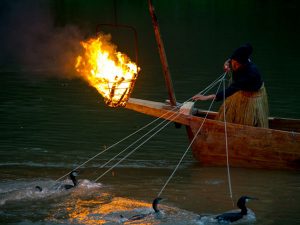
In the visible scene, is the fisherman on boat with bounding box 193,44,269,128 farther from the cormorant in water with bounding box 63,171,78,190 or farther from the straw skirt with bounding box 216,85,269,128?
the cormorant in water with bounding box 63,171,78,190

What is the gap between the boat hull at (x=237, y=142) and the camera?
12430 mm

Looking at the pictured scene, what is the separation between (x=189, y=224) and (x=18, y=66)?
17.1 meters

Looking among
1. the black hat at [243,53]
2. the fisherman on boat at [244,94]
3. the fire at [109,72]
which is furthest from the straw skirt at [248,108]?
the fire at [109,72]

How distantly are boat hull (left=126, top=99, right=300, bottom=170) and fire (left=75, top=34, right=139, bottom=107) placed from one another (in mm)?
883

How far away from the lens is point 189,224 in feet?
33.5

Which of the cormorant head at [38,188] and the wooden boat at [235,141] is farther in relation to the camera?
the wooden boat at [235,141]

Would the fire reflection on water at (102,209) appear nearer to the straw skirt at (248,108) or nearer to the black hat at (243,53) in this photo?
the straw skirt at (248,108)

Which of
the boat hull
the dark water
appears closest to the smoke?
the dark water

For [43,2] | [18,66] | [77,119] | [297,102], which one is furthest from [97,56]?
[43,2]

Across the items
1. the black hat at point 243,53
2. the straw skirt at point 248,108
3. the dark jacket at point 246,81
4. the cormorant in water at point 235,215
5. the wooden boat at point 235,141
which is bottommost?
the cormorant in water at point 235,215

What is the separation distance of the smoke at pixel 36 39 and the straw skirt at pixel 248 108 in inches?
478

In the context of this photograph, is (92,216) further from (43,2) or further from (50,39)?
(43,2)

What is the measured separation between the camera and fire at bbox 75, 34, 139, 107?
1188cm

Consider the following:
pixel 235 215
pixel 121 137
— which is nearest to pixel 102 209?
pixel 235 215
